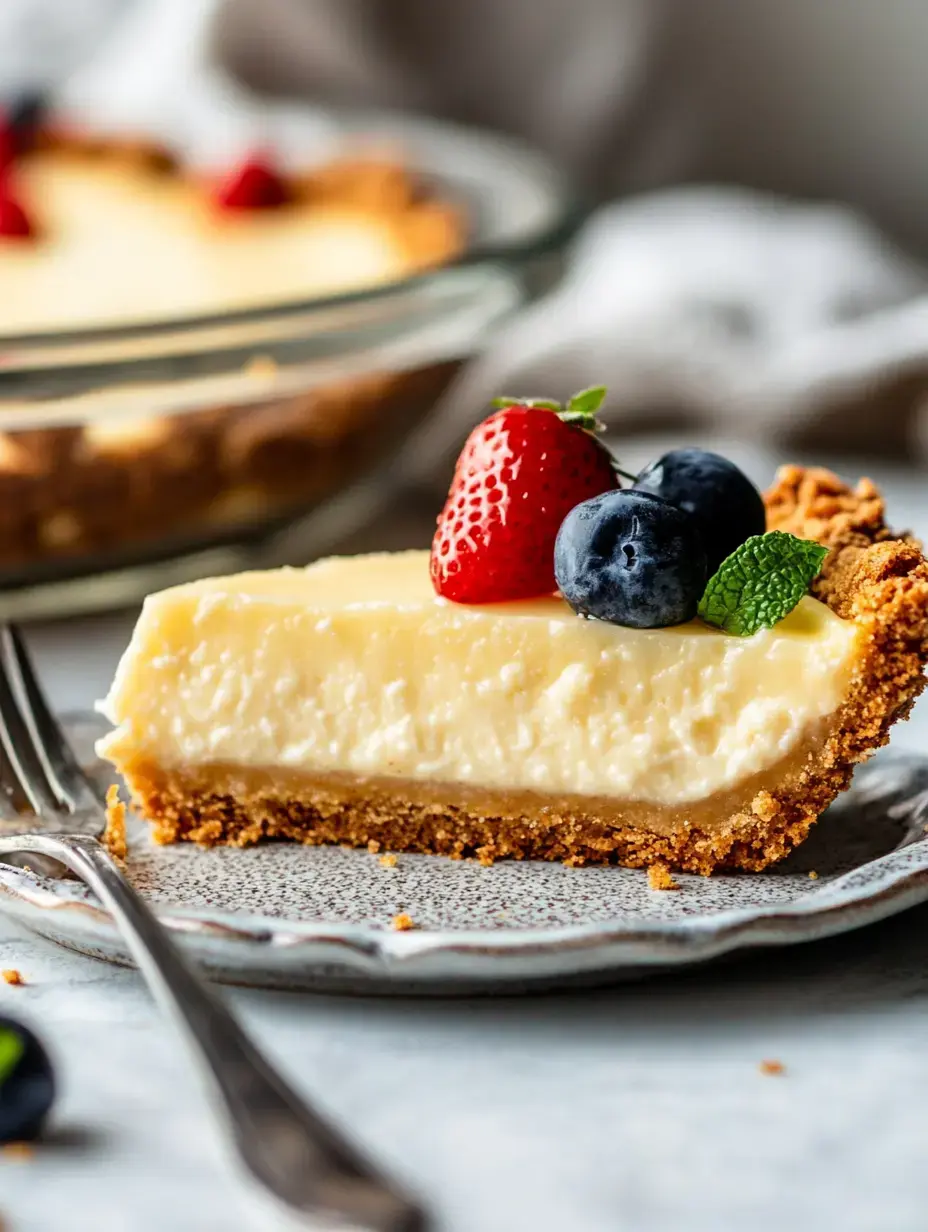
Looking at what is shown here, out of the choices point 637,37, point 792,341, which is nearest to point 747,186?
point 637,37

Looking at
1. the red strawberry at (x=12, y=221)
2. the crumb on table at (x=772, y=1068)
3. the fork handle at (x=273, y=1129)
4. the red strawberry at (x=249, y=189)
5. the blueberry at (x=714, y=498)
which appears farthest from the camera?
the red strawberry at (x=249, y=189)

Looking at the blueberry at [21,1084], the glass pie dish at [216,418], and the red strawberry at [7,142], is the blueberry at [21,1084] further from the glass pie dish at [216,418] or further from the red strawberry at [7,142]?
→ the red strawberry at [7,142]

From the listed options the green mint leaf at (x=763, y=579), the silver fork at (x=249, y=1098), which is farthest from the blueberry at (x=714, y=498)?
the silver fork at (x=249, y=1098)

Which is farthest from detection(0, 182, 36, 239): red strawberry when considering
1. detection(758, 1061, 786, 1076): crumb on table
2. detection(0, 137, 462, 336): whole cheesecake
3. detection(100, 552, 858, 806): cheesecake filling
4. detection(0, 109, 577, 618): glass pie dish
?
detection(758, 1061, 786, 1076): crumb on table

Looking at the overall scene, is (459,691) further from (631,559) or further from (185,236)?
(185,236)

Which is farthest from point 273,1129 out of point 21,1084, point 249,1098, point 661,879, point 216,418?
point 216,418

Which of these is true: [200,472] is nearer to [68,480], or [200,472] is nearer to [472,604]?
[68,480]
